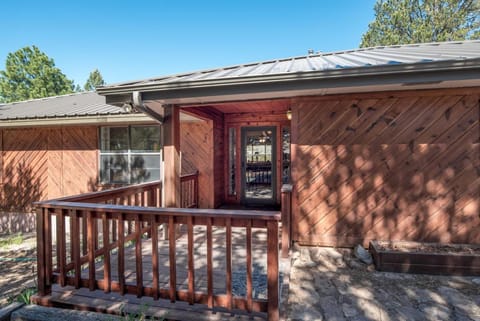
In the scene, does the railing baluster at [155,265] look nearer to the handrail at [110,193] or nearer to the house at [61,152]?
the handrail at [110,193]

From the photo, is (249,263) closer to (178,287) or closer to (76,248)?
(178,287)

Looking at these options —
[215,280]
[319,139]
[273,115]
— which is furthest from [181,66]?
[215,280]

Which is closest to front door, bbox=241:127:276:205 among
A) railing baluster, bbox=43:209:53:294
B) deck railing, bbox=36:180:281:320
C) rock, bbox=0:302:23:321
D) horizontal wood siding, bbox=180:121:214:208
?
horizontal wood siding, bbox=180:121:214:208

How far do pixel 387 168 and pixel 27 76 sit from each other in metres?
34.0

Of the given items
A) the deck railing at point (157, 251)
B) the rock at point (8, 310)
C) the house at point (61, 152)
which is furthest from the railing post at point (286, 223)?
Answer: the house at point (61, 152)

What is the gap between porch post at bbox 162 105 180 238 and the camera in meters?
3.65

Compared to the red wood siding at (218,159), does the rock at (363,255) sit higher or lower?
lower

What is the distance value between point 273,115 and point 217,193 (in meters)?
2.23

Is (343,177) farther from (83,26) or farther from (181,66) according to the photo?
(181,66)

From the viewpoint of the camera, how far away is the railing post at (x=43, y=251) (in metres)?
2.32

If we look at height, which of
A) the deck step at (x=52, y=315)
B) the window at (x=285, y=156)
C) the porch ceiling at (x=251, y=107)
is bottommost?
the deck step at (x=52, y=315)

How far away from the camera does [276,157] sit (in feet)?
19.0

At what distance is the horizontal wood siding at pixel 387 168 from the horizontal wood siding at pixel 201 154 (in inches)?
94.3

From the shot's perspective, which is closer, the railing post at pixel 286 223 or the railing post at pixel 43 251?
the railing post at pixel 43 251
